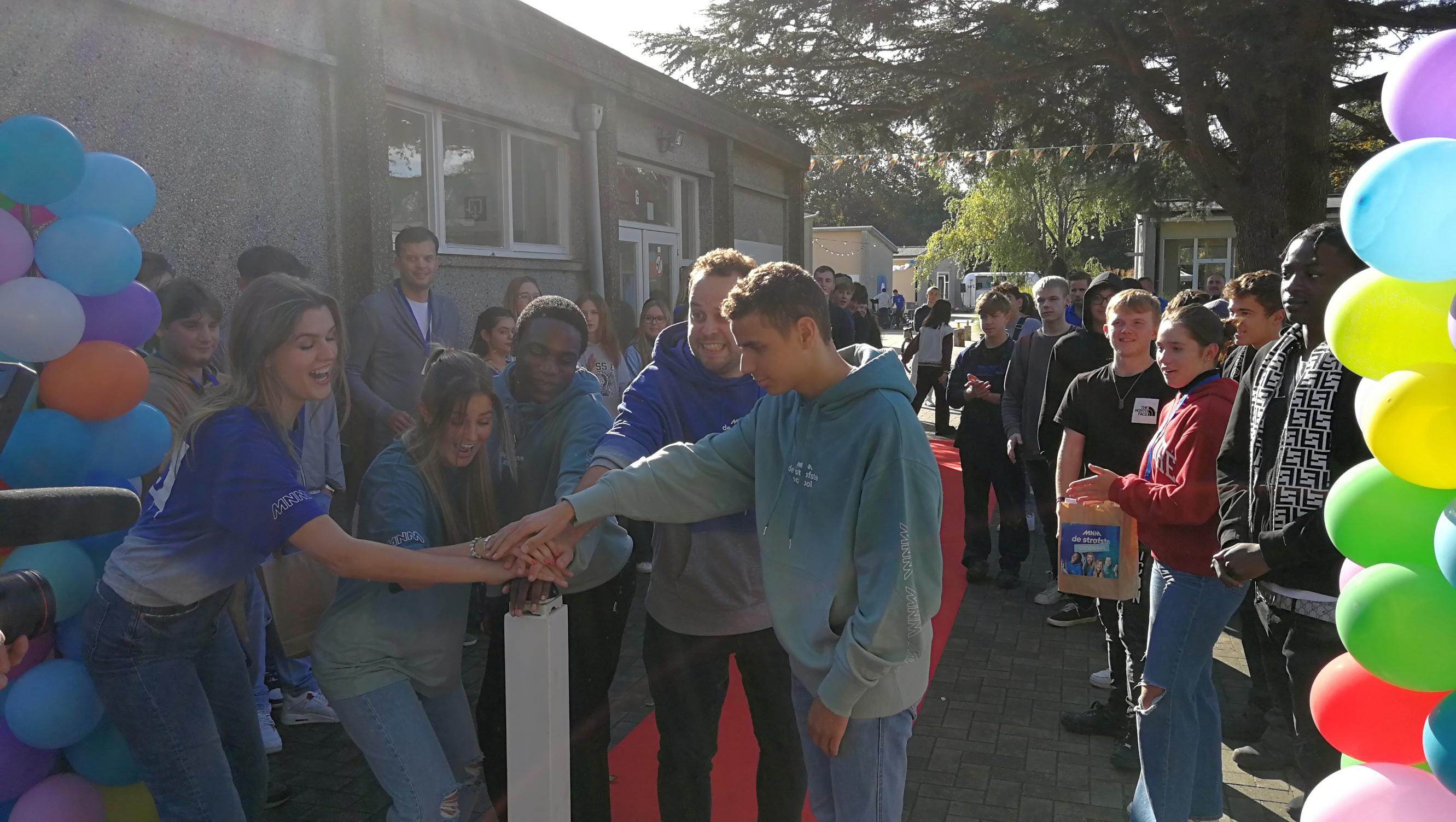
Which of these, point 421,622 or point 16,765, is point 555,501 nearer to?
point 421,622

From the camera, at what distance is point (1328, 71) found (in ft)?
35.1

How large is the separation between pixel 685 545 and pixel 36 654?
6.04 feet

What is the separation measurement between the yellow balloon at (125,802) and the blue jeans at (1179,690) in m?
3.06

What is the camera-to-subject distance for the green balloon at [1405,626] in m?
1.91

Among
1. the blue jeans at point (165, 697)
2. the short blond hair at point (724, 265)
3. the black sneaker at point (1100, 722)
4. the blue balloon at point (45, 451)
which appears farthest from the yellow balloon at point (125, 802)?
the black sneaker at point (1100, 722)

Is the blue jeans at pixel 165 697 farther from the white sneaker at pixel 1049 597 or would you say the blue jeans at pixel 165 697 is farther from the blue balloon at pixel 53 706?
the white sneaker at pixel 1049 597

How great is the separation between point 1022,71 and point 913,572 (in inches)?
477

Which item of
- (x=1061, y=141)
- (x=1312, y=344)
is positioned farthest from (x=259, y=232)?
(x=1061, y=141)

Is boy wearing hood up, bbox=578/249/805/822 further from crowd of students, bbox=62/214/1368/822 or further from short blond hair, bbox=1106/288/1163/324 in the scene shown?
short blond hair, bbox=1106/288/1163/324

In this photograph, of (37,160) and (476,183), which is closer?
(37,160)

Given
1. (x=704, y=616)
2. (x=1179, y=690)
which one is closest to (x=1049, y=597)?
(x=1179, y=690)

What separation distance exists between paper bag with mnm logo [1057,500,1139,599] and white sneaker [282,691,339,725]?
10.8 ft

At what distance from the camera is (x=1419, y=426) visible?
1.90 m

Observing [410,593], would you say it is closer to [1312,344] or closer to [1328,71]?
[1312,344]
